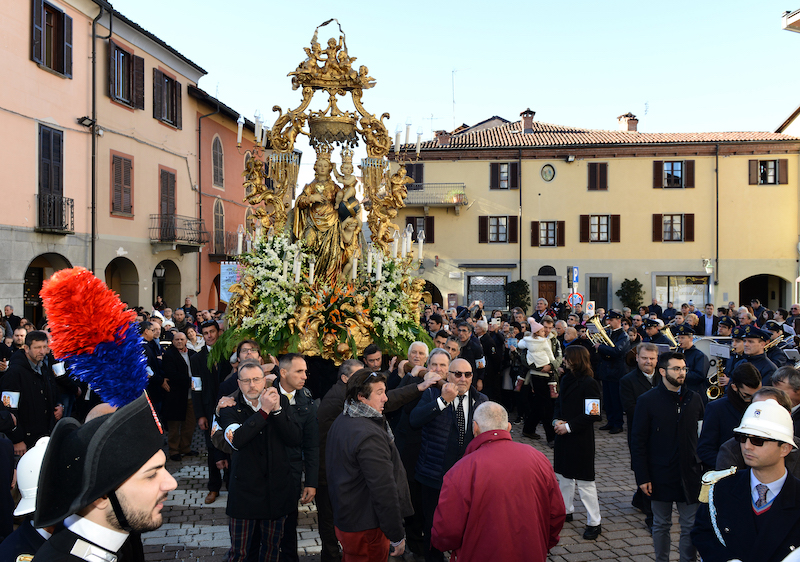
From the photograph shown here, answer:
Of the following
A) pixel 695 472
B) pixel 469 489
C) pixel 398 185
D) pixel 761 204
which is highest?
pixel 761 204

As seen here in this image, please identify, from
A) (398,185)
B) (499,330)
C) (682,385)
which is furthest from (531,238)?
(682,385)

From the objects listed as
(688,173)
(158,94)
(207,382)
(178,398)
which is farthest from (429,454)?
(688,173)

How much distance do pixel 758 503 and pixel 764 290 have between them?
123ft

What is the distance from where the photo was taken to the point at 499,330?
1309 centimetres

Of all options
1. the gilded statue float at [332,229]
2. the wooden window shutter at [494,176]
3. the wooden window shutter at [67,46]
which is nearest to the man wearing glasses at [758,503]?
the gilded statue float at [332,229]

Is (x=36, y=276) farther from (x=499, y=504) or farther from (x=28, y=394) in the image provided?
(x=499, y=504)

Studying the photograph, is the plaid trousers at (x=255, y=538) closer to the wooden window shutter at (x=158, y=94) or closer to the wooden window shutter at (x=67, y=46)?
the wooden window shutter at (x=67, y=46)

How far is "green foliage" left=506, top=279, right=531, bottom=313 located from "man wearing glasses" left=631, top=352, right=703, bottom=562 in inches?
1047

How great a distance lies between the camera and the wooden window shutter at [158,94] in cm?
2270

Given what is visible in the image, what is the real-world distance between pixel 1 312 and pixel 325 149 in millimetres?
10186

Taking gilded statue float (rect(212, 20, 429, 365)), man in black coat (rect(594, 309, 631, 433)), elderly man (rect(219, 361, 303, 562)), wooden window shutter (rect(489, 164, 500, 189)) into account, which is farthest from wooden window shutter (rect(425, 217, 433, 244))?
elderly man (rect(219, 361, 303, 562))

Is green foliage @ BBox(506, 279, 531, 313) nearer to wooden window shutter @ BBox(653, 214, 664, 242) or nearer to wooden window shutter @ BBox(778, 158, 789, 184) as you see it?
wooden window shutter @ BBox(653, 214, 664, 242)

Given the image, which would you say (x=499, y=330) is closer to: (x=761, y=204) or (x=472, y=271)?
(x=472, y=271)

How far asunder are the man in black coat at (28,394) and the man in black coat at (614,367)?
8.77 m
